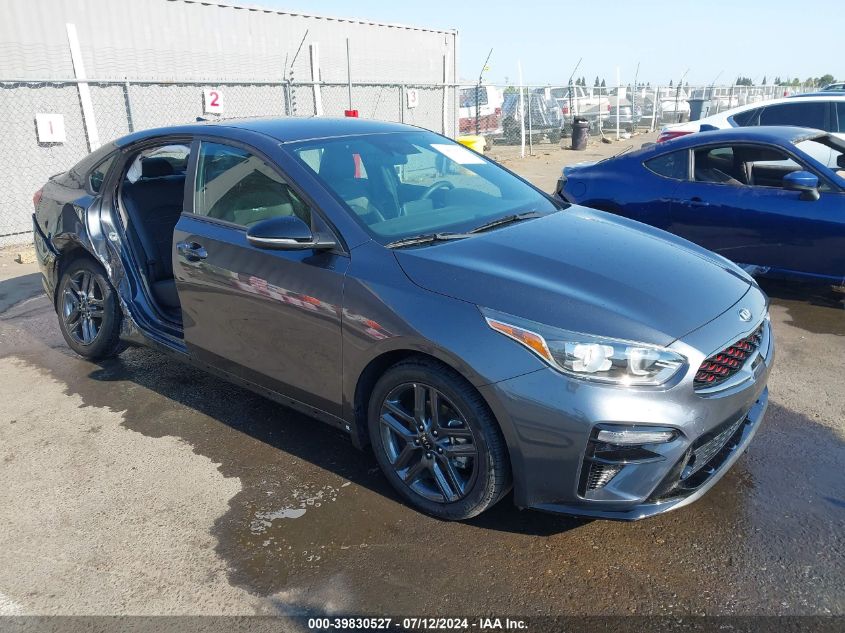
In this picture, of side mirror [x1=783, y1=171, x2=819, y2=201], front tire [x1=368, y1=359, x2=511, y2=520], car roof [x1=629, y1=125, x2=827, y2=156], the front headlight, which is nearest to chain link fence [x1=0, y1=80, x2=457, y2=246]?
car roof [x1=629, y1=125, x2=827, y2=156]

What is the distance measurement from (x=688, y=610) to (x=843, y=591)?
584 millimetres

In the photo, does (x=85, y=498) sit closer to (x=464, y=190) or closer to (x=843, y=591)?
(x=464, y=190)

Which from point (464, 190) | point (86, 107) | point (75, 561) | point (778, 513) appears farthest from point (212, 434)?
point (86, 107)

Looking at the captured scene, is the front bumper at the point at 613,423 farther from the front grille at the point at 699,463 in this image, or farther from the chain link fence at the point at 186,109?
the chain link fence at the point at 186,109

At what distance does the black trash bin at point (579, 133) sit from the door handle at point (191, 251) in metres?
17.3

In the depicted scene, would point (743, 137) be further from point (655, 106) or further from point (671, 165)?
point (655, 106)

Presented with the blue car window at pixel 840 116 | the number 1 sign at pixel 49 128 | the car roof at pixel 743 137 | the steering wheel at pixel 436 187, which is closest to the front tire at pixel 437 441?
the steering wheel at pixel 436 187

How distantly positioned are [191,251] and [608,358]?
231 centimetres

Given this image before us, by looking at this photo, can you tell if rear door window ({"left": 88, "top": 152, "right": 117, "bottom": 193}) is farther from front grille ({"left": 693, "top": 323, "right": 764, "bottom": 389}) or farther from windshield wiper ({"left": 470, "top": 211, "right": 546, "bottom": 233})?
front grille ({"left": 693, "top": 323, "right": 764, "bottom": 389})

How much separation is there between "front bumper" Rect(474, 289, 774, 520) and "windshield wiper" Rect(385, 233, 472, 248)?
0.83 meters

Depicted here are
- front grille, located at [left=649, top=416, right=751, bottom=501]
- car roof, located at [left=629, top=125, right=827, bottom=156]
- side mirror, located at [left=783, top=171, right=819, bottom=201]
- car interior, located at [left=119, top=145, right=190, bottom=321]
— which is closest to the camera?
front grille, located at [left=649, top=416, right=751, bottom=501]

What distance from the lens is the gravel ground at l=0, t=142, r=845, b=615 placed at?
2.52 meters

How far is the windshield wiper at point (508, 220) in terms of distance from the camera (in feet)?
11.0

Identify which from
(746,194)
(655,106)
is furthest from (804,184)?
(655,106)
